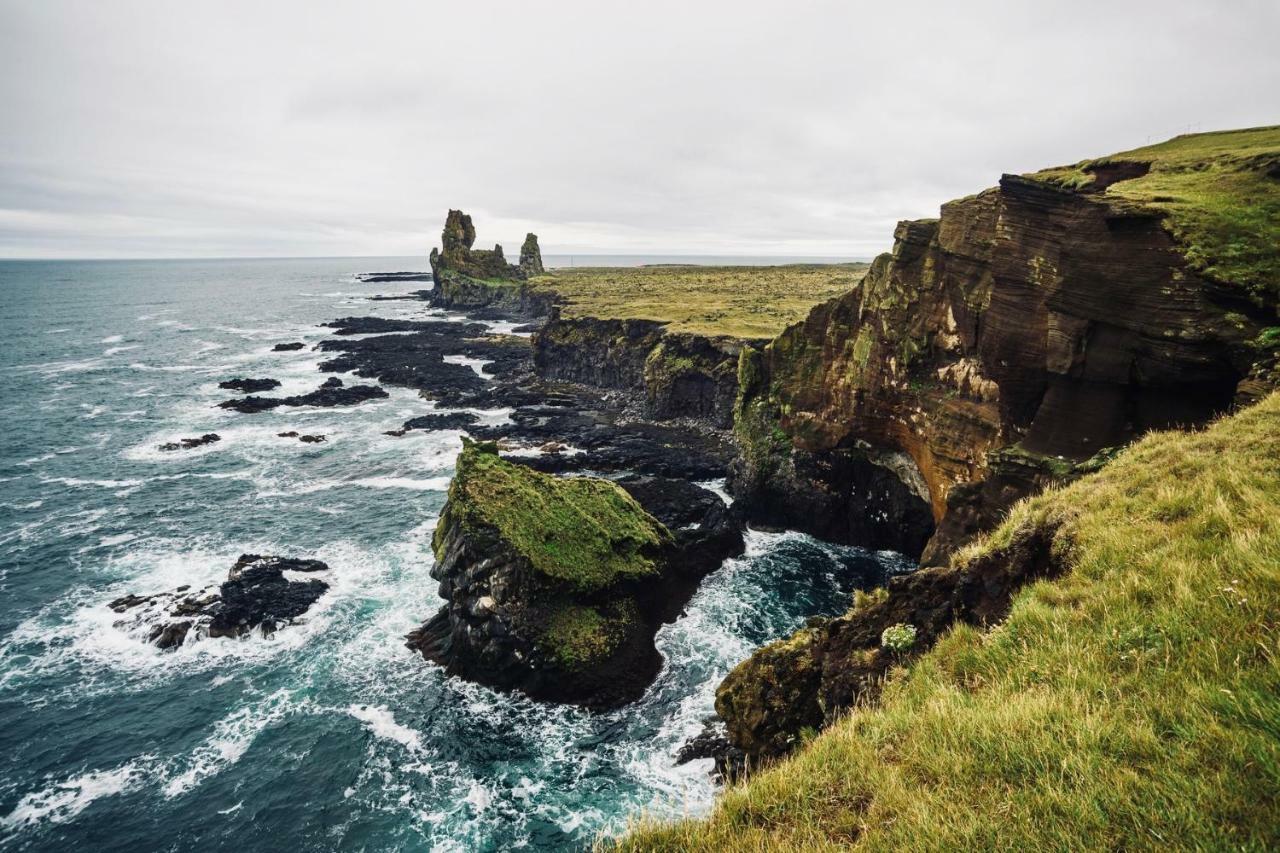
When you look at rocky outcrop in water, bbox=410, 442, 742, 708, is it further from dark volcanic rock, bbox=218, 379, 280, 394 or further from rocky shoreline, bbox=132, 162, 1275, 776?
dark volcanic rock, bbox=218, 379, 280, 394

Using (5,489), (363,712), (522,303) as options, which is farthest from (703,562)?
(522,303)

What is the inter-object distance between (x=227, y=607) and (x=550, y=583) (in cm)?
1657

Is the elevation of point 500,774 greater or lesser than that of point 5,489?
lesser

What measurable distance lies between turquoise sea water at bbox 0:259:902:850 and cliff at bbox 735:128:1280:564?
238 inches

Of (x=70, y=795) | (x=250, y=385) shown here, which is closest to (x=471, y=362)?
(x=250, y=385)

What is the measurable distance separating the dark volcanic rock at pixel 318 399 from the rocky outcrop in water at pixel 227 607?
134 ft

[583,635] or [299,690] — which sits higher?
[583,635]

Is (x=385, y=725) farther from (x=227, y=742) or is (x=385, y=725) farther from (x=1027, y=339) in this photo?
(x=1027, y=339)

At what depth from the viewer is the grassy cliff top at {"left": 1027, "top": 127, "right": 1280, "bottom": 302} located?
16641mm

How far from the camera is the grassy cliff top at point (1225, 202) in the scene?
1664 cm

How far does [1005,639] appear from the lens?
8.67 m

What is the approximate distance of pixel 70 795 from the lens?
20.1 metres

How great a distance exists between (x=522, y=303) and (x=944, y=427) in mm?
133598

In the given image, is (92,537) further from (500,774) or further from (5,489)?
(500,774)
